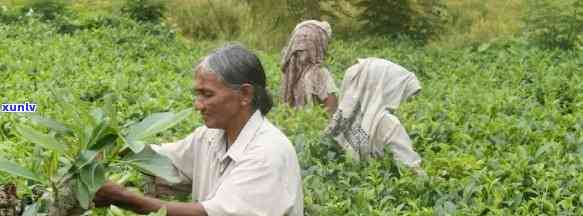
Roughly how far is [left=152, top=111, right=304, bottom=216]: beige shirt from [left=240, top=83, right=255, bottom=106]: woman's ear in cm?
6

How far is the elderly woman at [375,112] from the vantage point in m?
4.42

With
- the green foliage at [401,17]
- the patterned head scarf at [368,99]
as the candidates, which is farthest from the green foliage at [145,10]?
the patterned head scarf at [368,99]

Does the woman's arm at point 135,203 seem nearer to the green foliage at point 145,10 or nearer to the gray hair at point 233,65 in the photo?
the gray hair at point 233,65

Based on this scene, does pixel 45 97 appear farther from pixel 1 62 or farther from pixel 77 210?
pixel 77 210

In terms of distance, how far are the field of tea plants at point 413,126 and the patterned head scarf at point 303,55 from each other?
0.49 meters

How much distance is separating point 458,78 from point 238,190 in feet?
22.7

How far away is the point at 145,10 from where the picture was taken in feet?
39.8

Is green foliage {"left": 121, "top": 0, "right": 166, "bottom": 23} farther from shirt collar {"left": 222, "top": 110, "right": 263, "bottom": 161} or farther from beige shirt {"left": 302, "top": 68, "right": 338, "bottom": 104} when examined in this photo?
shirt collar {"left": 222, "top": 110, "right": 263, "bottom": 161}

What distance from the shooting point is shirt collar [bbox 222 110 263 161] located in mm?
2551

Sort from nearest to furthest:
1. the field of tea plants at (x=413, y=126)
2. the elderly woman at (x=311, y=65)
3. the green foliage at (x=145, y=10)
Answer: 1. the field of tea plants at (x=413, y=126)
2. the elderly woman at (x=311, y=65)
3. the green foliage at (x=145, y=10)

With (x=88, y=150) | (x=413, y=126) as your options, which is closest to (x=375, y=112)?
(x=413, y=126)

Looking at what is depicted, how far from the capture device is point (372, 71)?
450 centimetres

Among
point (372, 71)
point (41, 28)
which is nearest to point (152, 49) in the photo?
point (41, 28)

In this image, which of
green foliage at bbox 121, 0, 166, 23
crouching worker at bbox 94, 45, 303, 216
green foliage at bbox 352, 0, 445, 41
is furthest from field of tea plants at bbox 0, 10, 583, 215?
green foliage at bbox 352, 0, 445, 41
